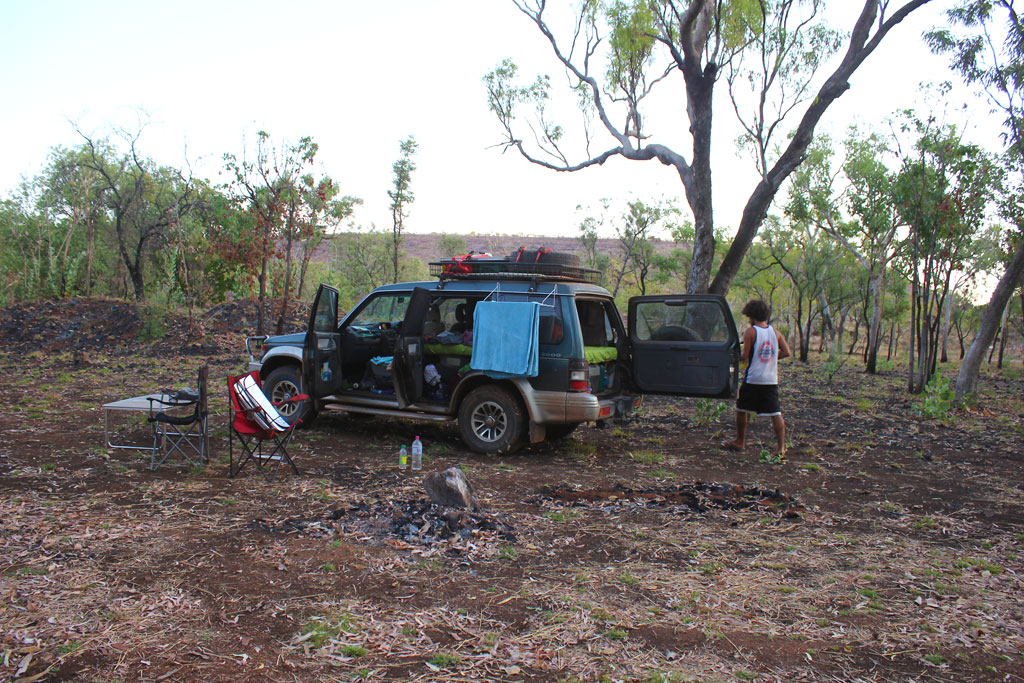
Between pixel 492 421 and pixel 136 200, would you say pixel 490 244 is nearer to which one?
pixel 136 200

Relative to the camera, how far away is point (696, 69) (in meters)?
11.6

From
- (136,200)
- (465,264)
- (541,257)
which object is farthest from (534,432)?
(136,200)

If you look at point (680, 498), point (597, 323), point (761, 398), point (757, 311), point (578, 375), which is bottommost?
point (680, 498)

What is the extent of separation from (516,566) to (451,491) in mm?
969

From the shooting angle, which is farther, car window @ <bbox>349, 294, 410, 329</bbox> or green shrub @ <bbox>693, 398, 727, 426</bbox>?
green shrub @ <bbox>693, 398, 727, 426</bbox>

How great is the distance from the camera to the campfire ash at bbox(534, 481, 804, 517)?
562cm

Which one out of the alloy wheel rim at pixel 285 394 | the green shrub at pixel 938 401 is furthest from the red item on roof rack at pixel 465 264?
the green shrub at pixel 938 401

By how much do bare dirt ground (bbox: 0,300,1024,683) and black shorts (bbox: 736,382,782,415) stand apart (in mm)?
569

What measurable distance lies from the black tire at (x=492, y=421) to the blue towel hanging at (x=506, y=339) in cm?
27

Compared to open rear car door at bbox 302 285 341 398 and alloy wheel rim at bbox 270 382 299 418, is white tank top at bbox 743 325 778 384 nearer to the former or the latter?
open rear car door at bbox 302 285 341 398

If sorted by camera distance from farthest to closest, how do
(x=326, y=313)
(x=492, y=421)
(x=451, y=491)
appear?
1. (x=326, y=313)
2. (x=492, y=421)
3. (x=451, y=491)

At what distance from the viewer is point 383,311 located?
845 cm

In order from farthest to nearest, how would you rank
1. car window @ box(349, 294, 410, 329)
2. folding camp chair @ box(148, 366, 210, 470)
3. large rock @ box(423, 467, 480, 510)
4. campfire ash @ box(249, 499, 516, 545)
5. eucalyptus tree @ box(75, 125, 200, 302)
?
eucalyptus tree @ box(75, 125, 200, 302), car window @ box(349, 294, 410, 329), folding camp chair @ box(148, 366, 210, 470), large rock @ box(423, 467, 480, 510), campfire ash @ box(249, 499, 516, 545)

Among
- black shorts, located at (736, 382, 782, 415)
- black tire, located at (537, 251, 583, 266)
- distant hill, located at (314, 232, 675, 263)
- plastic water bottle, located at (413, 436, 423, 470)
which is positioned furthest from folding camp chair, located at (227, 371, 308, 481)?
distant hill, located at (314, 232, 675, 263)
